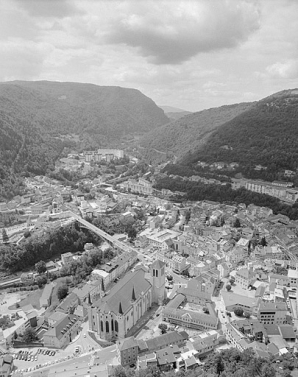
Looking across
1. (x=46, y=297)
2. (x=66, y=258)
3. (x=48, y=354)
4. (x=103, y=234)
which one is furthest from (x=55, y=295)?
(x=103, y=234)

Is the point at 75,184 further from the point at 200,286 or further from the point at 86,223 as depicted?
the point at 200,286

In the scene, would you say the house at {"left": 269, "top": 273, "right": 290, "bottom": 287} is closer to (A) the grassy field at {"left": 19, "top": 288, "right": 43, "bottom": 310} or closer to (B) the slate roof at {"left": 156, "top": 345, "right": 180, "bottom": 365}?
(B) the slate roof at {"left": 156, "top": 345, "right": 180, "bottom": 365}

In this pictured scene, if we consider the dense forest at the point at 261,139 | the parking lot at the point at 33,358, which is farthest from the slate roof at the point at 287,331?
the dense forest at the point at 261,139

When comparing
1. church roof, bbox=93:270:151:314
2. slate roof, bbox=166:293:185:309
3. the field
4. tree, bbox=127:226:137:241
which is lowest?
the field

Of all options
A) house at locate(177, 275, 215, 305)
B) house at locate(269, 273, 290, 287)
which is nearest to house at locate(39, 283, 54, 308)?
house at locate(177, 275, 215, 305)

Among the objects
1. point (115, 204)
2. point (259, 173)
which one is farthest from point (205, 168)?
point (115, 204)

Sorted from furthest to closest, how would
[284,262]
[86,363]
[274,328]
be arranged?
[284,262], [274,328], [86,363]
